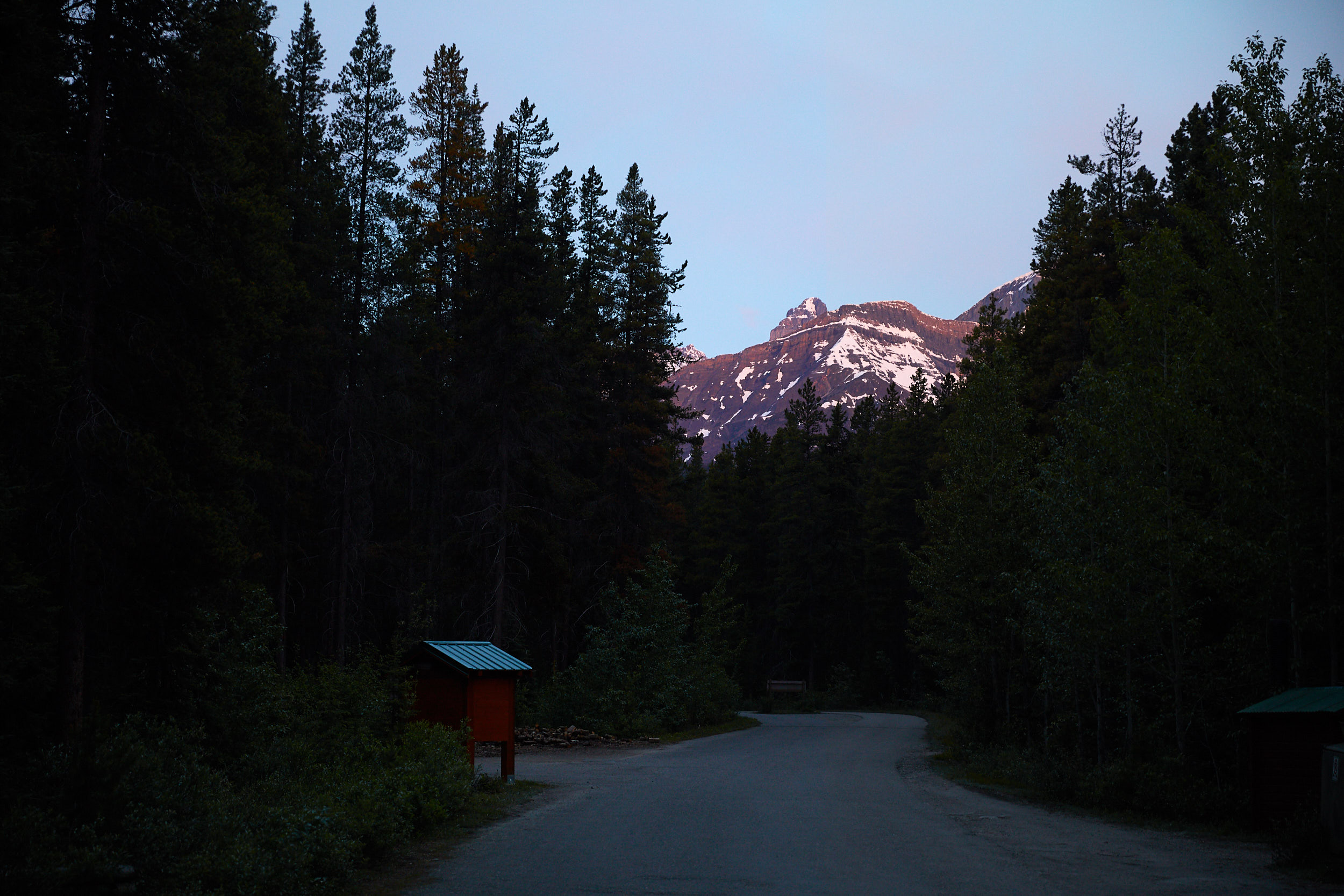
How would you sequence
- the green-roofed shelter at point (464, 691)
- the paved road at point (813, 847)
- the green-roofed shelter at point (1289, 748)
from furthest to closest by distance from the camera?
the green-roofed shelter at point (464, 691), the green-roofed shelter at point (1289, 748), the paved road at point (813, 847)

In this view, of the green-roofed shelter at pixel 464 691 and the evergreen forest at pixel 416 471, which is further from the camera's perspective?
the green-roofed shelter at pixel 464 691

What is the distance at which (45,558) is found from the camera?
12422mm

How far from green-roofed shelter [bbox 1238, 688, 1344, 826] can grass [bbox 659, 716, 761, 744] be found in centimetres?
2010

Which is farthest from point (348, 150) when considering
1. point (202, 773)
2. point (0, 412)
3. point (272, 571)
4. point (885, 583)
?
point (885, 583)

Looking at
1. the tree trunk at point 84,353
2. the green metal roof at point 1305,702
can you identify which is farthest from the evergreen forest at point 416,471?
the green metal roof at point 1305,702

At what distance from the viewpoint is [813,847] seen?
12102 mm

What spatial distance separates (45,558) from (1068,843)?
1405 cm

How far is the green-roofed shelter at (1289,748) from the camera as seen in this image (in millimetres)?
13391

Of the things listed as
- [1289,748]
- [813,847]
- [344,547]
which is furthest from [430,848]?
[344,547]

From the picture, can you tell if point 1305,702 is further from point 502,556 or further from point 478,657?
point 502,556

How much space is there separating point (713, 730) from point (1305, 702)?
26.1m

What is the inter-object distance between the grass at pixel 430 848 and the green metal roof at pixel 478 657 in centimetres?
214

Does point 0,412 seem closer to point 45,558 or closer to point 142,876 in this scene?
point 45,558

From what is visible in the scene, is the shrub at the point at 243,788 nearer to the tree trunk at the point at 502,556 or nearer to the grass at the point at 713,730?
the tree trunk at the point at 502,556
